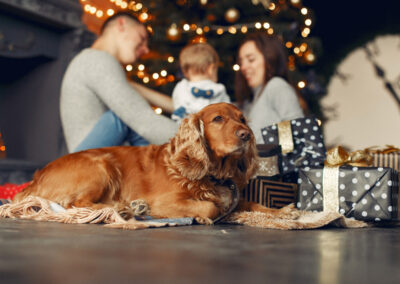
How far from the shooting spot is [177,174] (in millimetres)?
1971

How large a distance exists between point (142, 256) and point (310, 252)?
0.46 meters

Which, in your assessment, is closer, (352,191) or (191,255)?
(191,255)

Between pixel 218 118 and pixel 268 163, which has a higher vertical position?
pixel 218 118

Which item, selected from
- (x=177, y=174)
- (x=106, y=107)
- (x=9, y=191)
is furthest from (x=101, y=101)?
(x=177, y=174)

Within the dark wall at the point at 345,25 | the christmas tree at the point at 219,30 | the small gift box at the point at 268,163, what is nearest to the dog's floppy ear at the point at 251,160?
the small gift box at the point at 268,163

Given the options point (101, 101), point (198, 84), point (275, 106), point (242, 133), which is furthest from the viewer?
point (198, 84)

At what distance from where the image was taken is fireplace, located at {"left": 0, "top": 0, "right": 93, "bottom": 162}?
157 inches

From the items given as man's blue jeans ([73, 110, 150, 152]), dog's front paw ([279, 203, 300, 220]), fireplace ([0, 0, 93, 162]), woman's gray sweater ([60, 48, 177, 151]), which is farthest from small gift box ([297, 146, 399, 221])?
fireplace ([0, 0, 93, 162])

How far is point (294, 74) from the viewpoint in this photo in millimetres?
4227

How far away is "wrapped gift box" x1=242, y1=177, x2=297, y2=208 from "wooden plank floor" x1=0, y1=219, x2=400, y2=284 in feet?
2.01

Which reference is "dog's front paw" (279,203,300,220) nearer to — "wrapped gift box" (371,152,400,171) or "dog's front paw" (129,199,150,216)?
"dog's front paw" (129,199,150,216)

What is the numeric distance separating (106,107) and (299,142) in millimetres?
1270

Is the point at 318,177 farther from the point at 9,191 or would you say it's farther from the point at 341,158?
the point at 9,191

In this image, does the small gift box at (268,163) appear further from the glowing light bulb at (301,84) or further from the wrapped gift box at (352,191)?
the glowing light bulb at (301,84)
